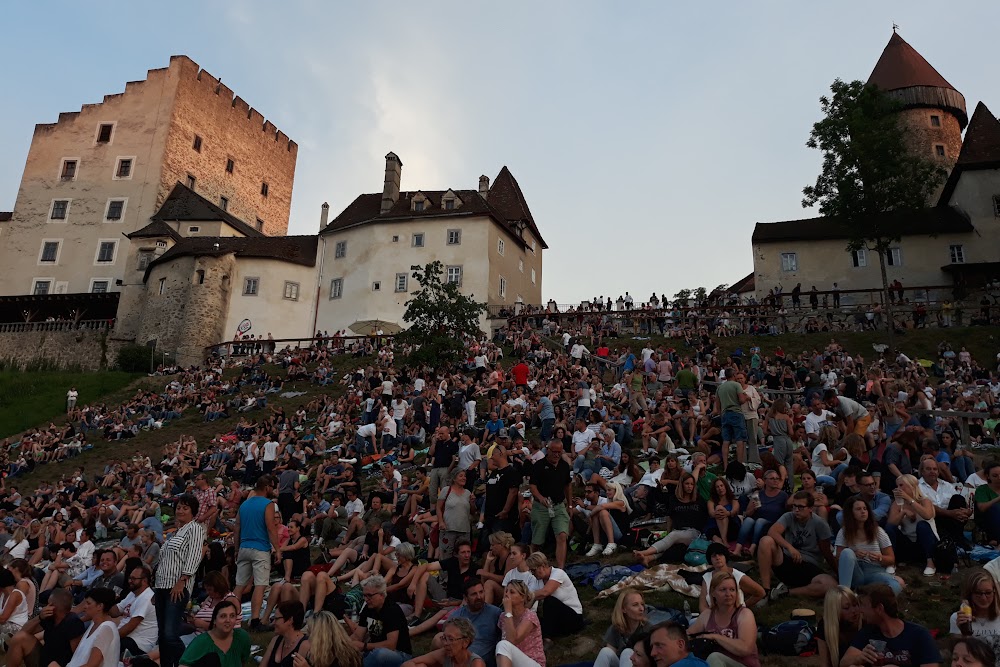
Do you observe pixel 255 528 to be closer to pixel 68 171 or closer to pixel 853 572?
pixel 853 572

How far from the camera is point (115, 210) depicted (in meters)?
62.2

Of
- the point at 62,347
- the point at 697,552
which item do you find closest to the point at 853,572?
the point at 697,552

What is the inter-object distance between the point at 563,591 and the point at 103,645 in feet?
16.6

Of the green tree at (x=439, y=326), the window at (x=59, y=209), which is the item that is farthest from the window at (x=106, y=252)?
the green tree at (x=439, y=326)

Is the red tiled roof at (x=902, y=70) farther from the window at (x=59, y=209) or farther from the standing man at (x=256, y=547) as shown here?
the window at (x=59, y=209)

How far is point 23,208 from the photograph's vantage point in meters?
63.7

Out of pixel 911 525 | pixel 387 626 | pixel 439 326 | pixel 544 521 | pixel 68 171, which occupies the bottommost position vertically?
pixel 387 626

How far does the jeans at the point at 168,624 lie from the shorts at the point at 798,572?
23.9 feet

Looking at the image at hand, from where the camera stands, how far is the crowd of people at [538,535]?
7078 mm

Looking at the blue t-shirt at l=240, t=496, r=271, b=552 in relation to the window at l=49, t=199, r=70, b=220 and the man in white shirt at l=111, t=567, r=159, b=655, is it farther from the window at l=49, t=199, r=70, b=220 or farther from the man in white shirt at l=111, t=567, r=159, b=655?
the window at l=49, t=199, r=70, b=220

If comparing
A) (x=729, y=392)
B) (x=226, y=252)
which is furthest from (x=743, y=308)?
(x=226, y=252)

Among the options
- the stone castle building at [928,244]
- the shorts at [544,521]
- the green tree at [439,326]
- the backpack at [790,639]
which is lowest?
the backpack at [790,639]

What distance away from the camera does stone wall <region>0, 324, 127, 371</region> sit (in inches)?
2013

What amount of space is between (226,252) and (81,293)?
48.0 feet
